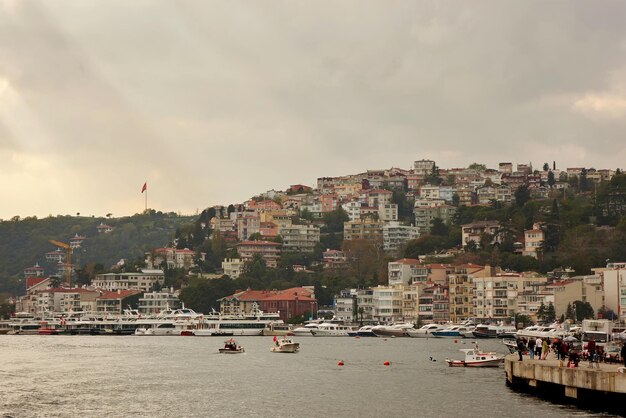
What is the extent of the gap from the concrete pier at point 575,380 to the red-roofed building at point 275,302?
125630mm

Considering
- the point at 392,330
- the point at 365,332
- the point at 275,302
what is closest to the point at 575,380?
the point at 392,330

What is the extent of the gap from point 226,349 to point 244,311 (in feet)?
252

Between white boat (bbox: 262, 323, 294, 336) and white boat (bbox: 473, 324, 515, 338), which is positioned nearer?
white boat (bbox: 473, 324, 515, 338)

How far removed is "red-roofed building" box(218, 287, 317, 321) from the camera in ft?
609

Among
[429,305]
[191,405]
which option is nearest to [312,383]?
[191,405]

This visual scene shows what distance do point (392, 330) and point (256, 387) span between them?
285ft

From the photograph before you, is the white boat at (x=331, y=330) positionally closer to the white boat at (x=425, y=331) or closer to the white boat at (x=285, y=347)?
the white boat at (x=425, y=331)

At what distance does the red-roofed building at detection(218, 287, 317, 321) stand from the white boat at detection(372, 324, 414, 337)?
2929cm

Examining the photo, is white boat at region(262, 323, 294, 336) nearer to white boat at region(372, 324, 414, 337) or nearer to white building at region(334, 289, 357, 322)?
white boat at region(372, 324, 414, 337)

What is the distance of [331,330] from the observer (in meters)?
159

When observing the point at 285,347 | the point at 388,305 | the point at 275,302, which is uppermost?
the point at 275,302

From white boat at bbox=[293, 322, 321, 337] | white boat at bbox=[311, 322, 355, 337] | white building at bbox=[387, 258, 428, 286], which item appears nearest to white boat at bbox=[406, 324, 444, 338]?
white boat at bbox=[311, 322, 355, 337]

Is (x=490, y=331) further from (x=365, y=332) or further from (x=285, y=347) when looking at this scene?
(x=285, y=347)

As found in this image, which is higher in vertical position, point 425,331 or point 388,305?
point 388,305
